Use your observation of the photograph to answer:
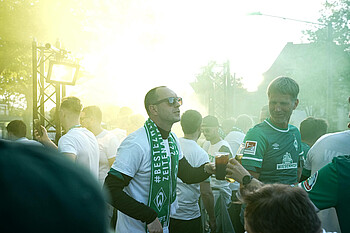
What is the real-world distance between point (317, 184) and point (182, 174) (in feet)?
6.11

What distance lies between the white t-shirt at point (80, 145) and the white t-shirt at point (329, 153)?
246 centimetres

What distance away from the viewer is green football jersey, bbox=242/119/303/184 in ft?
9.03

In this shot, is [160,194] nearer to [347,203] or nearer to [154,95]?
[154,95]

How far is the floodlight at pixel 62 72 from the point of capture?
8.16 meters

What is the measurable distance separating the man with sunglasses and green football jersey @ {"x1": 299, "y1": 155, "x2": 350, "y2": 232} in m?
1.31

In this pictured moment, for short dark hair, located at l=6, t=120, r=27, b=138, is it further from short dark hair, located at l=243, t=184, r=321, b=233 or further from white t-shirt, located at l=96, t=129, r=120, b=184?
short dark hair, located at l=243, t=184, r=321, b=233

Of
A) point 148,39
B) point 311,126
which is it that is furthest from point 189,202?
point 148,39

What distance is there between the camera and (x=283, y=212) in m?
1.47

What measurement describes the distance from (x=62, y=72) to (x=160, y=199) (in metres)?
6.44

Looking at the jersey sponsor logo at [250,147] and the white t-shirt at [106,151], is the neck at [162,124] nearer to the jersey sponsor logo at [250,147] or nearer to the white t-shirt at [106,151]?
the jersey sponsor logo at [250,147]

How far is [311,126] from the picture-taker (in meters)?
4.56

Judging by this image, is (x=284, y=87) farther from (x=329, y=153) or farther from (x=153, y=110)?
(x=153, y=110)

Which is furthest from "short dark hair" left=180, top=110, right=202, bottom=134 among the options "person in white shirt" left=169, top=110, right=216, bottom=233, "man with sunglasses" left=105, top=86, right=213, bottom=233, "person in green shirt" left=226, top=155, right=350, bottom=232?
"person in green shirt" left=226, top=155, right=350, bottom=232

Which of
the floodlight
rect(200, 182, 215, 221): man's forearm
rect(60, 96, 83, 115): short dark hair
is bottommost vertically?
rect(200, 182, 215, 221): man's forearm
